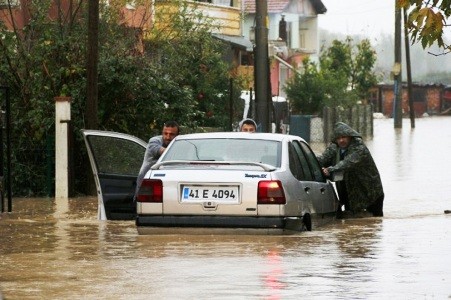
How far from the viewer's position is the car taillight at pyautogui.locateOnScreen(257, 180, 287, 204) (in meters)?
16.2

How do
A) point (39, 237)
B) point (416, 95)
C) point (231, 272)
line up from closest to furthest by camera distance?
point (231, 272)
point (39, 237)
point (416, 95)

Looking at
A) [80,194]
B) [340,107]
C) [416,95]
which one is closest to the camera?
[80,194]

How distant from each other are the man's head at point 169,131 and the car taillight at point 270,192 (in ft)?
10.1

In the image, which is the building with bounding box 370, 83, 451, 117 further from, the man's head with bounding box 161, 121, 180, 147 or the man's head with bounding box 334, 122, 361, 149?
the man's head with bounding box 161, 121, 180, 147

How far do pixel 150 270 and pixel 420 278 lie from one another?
2.39 meters

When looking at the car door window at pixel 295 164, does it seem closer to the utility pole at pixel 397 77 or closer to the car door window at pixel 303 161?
the car door window at pixel 303 161

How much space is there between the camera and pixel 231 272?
13.4 metres

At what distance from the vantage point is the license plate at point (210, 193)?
16.3 m

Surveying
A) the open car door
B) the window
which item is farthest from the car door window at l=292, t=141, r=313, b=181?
the window

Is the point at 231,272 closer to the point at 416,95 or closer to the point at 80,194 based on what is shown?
the point at 80,194

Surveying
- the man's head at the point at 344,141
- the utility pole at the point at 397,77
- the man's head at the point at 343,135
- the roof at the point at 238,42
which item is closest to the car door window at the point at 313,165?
the man's head at the point at 343,135

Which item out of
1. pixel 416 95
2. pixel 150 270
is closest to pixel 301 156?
pixel 150 270

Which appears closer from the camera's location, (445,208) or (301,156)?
(301,156)

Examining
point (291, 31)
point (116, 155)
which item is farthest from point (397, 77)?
point (116, 155)
